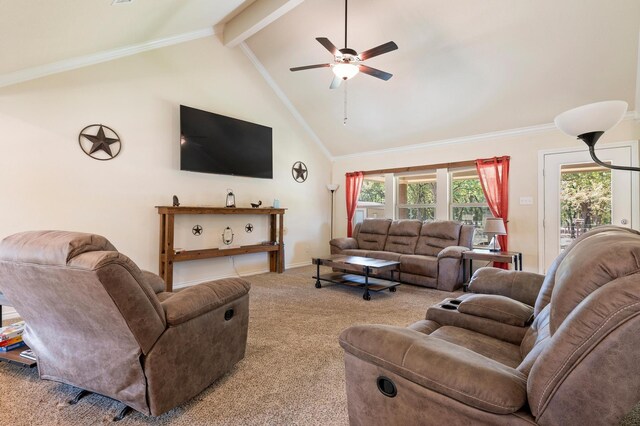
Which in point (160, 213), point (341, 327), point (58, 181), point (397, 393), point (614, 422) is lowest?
point (341, 327)

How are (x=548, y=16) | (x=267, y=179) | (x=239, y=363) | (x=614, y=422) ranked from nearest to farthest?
(x=614, y=422) → (x=239, y=363) → (x=548, y=16) → (x=267, y=179)

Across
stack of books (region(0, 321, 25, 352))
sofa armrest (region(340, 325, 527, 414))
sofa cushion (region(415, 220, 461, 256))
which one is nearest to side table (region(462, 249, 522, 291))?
sofa cushion (region(415, 220, 461, 256))

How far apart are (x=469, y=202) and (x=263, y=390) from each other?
4.87m

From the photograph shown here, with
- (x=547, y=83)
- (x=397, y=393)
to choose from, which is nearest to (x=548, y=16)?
(x=547, y=83)

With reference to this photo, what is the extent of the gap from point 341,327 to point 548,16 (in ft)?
13.1

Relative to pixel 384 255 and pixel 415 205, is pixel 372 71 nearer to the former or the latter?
pixel 384 255

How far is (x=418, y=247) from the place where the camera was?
5344mm

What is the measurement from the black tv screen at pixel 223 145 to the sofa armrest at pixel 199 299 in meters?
3.09

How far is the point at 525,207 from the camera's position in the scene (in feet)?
15.9

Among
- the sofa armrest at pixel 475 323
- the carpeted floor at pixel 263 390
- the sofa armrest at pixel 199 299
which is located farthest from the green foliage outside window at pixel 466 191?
the sofa armrest at pixel 199 299

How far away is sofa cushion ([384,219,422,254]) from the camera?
5457 mm

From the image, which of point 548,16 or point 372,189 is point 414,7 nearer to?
point 548,16

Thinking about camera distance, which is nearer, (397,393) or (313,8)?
(397,393)

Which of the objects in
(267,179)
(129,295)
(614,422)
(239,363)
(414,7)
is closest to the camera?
(614,422)
